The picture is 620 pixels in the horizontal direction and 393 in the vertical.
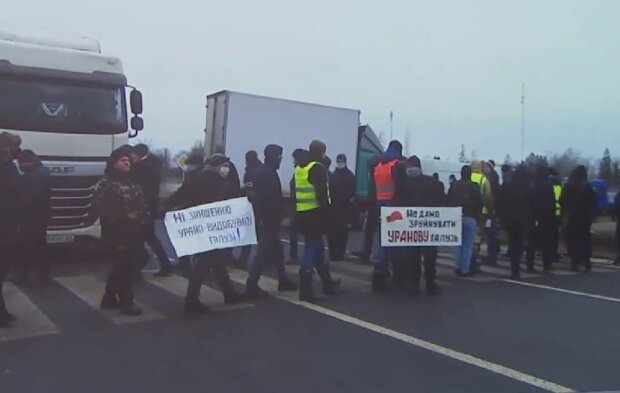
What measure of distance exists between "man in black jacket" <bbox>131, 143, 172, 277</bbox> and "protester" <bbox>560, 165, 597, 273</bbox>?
7089 mm

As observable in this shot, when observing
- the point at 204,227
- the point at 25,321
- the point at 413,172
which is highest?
the point at 413,172

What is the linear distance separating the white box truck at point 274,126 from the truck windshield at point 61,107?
726 centimetres

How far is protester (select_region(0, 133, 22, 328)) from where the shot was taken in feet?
27.9

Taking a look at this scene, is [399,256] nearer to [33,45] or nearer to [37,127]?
[37,127]

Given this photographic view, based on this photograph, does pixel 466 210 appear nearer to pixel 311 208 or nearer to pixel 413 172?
pixel 413 172

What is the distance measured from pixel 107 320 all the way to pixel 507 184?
7159 millimetres

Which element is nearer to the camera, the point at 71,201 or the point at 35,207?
the point at 35,207

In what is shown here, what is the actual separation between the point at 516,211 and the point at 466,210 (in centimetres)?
82

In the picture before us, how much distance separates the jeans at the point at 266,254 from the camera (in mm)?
10242

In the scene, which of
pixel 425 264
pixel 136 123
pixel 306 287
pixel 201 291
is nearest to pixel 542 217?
pixel 425 264

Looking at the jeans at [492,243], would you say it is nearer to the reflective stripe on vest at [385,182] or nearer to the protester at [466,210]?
the protester at [466,210]

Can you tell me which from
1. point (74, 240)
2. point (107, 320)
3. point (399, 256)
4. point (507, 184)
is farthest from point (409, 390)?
point (74, 240)

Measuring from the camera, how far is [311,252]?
10008 millimetres

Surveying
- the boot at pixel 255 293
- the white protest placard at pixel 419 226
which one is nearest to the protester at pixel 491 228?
the white protest placard at pixel 419 226
